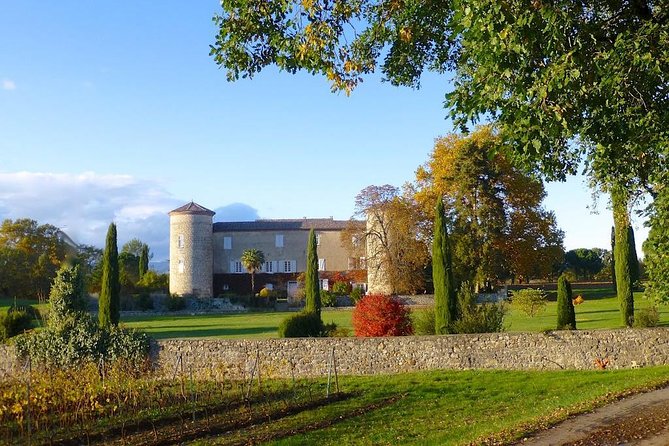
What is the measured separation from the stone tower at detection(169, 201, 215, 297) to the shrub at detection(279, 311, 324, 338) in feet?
129

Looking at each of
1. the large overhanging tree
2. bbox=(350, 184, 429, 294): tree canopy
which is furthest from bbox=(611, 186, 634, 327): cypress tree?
bbox=(350, 184, 429, 294): tree canopy

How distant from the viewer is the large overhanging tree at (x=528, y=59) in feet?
21.4

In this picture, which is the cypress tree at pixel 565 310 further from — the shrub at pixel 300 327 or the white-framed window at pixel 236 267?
the white-framed window at pixel 236 267

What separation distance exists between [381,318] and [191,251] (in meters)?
41.8

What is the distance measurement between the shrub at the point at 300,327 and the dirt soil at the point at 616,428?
454 inches

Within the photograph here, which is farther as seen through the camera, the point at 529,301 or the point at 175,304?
the point at 175,304

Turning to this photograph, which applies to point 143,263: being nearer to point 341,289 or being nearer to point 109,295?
point 341,289

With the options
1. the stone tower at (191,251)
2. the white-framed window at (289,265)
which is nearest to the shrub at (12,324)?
the stone tower at (191,251)

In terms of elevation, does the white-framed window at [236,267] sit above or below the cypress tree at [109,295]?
above

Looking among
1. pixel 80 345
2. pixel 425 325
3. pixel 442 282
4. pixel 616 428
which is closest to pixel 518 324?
pixel 442 282

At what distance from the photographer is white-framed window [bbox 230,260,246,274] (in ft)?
202

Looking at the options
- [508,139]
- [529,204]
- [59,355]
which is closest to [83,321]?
[59,355]

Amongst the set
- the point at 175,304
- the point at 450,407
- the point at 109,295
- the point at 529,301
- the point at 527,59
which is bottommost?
the point at 450,407

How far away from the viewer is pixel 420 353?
17.2 meters
